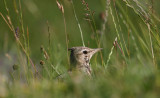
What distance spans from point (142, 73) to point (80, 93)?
0.75 metres

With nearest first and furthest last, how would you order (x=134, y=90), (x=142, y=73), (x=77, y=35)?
1. (x=134, y=90)
2. (x=142, y=73)
3. (x=77, y=35)

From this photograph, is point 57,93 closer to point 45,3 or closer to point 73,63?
point 73,63

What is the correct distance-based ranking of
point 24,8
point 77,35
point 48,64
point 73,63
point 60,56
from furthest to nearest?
point 24,8
point 77,35
point 73,63
point 60,56
point 48,64

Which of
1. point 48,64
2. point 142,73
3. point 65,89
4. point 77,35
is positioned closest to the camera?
point 65,89

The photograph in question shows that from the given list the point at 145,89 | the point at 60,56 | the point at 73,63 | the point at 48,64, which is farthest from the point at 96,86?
the point at 73,63

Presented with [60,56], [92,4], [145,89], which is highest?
[92,4]

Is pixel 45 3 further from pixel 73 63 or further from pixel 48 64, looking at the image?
pixel 48 64

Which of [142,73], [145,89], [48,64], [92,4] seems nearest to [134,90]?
[145,89]

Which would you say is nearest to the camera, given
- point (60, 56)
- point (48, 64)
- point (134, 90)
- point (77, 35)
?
point (134, 90)

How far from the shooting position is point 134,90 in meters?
2.81

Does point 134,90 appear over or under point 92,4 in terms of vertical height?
under

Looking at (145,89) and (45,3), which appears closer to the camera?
(145,89)

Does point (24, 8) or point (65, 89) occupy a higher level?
point (24, 8)

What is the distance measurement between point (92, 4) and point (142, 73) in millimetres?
7907
